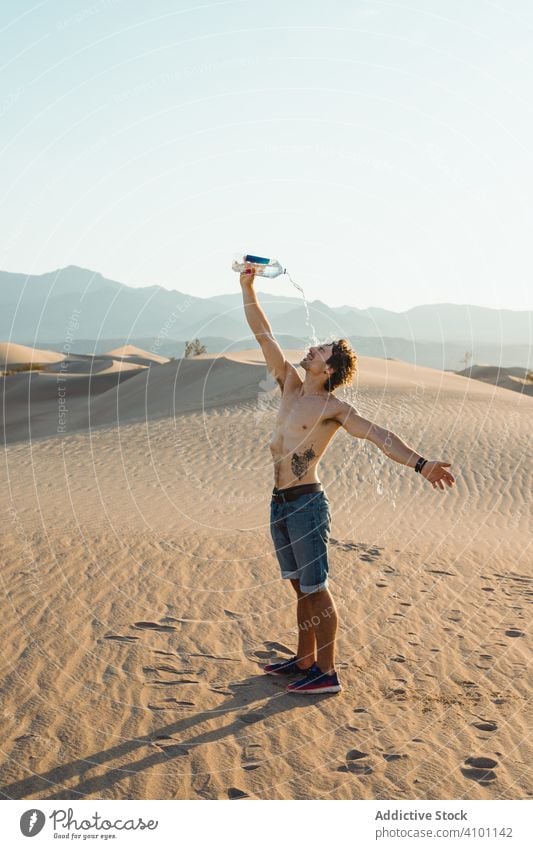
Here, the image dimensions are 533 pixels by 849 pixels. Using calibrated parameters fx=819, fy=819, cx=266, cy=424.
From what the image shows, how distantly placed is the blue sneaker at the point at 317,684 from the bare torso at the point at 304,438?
4.39 feet

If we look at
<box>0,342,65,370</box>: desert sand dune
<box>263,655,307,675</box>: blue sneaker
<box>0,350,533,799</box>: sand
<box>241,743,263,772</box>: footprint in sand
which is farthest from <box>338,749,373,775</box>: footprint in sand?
<box>0,342,65,370</box>: desert sand dune

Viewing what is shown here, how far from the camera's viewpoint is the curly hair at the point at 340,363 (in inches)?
206

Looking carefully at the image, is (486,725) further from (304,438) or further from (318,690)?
(304,438)

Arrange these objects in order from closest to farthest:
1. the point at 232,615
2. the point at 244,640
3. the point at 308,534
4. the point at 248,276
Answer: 1. the point at 308,534
2. the point at 248,276
3. the point at 244,640
4. the point at 232,615

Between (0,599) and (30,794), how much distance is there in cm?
320

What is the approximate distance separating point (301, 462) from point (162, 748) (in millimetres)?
1902

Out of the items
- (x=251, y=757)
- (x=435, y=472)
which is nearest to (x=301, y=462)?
(x=435, y=472)

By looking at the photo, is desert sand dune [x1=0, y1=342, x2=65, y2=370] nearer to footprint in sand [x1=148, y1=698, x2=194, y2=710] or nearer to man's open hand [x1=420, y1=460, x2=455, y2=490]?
footprint in sand [x1=148, y1=698, x2=194, y2=710]

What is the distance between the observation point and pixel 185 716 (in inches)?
204

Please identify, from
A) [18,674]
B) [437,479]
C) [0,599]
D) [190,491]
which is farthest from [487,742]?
[190,491]

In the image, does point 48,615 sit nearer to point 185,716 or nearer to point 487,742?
point 185,716

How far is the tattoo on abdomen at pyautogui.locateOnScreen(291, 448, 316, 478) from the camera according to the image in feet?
17.2

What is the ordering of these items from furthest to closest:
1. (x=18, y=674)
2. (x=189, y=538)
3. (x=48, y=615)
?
1. (x=189, y=538)
2. (x=48, y=615)
3. (x=18, y=674)

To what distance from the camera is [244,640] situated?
664 centimetres
